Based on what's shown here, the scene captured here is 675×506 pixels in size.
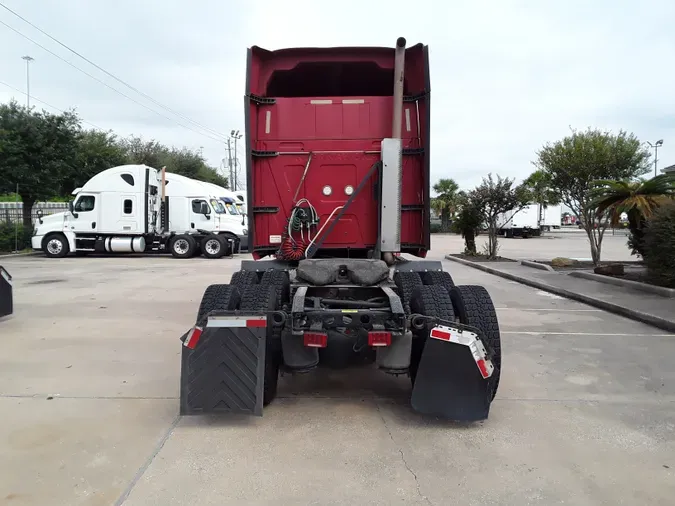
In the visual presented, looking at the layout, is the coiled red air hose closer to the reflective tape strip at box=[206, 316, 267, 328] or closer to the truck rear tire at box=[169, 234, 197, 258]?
the reflective tape strip at box=[206, 316, 267, 328]

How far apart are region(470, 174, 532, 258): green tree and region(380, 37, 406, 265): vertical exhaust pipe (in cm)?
1492

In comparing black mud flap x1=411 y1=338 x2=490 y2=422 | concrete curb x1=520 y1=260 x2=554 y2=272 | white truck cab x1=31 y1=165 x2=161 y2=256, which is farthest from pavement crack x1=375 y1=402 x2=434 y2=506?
white truck cab x1=31 y1=165 x2=161 y2=256

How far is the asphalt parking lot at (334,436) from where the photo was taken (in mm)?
3361

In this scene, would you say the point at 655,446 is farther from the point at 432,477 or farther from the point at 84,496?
the point at 84,496

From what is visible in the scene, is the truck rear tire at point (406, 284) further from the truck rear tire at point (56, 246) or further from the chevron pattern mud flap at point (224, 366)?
the truck rear tire at point (56, 246)

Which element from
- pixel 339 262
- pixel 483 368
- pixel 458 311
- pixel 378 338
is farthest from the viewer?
pixel 339 262

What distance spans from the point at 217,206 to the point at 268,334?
19.8 m

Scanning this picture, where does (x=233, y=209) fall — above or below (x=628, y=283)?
above

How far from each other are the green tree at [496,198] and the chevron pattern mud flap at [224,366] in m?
17.1

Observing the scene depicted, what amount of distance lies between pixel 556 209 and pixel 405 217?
2082 inches

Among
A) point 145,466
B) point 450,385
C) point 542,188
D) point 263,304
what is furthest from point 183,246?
point 450,385

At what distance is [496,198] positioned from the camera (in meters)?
19.9

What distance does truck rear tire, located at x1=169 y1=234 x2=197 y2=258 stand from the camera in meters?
22.3

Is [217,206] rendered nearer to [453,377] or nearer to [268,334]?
[268,334]
